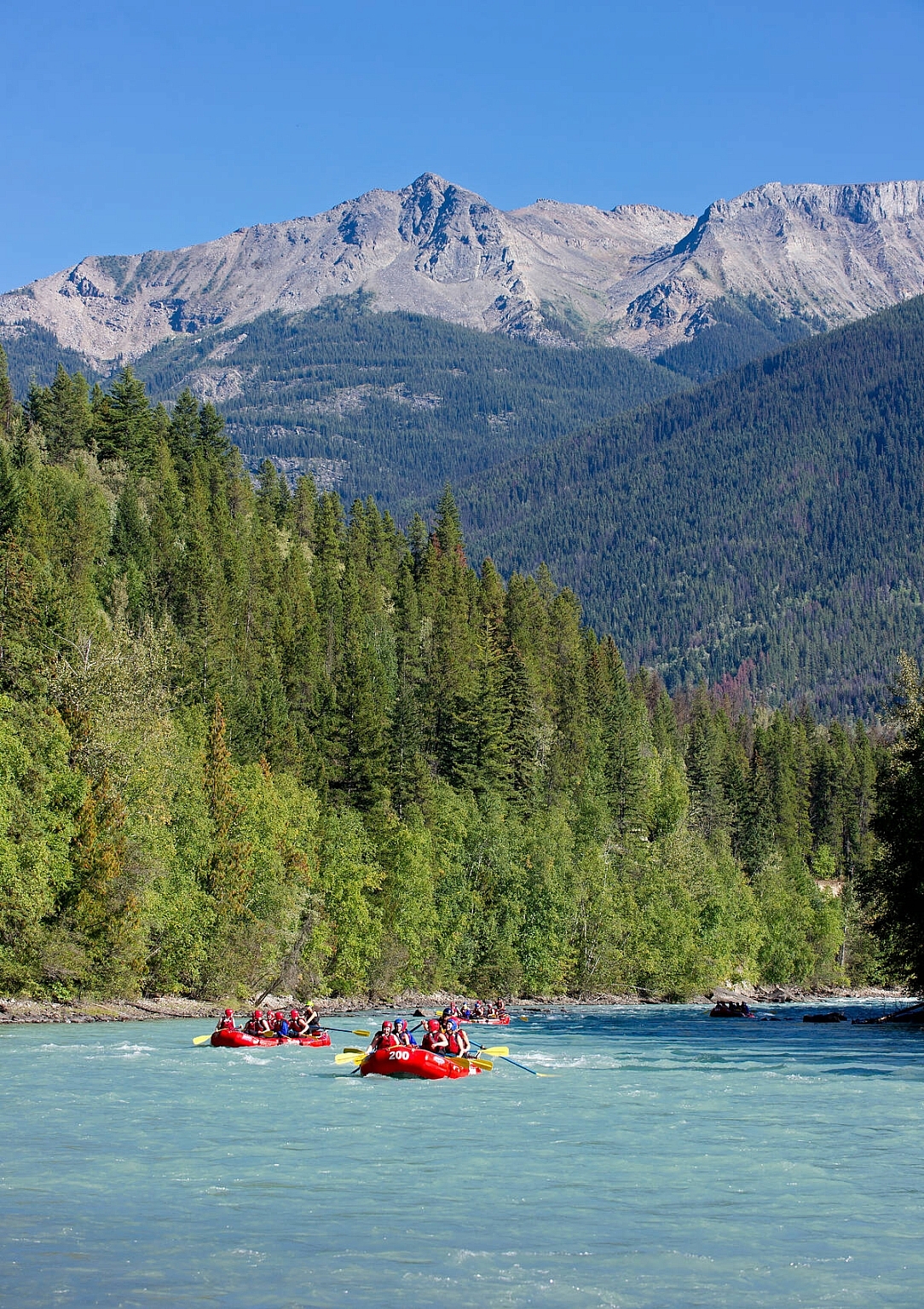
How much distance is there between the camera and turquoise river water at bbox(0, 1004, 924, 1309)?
2228 centimetres

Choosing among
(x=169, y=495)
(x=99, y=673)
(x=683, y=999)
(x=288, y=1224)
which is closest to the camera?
(x=288, y=1224)

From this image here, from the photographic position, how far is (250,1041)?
56.1 metres

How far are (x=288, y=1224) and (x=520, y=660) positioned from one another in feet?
314

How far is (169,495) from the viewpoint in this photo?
12812 cm

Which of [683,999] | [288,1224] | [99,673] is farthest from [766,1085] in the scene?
[683,999]

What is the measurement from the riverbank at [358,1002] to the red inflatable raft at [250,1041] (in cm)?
984

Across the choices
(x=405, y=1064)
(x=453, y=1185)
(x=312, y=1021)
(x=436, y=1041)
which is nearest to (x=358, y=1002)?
(x=312, y=1021)

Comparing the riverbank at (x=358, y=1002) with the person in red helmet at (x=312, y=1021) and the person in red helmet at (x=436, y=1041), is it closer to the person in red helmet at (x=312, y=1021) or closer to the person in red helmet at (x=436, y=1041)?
the person in red helmet at (x=312, y=1021)

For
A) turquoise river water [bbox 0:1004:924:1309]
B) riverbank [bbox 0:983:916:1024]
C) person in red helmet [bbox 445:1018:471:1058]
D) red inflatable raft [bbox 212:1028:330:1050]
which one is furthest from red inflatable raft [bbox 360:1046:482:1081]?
riverbank [bbox 0:983:916:1024]

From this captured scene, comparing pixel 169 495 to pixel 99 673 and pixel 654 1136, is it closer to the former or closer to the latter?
pixel 99 673

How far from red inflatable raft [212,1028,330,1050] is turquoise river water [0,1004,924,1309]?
9.64ft

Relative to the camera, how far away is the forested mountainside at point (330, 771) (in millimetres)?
67812

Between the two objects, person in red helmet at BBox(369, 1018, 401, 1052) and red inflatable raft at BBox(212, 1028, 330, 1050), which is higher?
person in red helmet at BBox(369, 1018, 401, 1052)

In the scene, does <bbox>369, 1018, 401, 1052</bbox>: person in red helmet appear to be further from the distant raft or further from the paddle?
the distant raft
